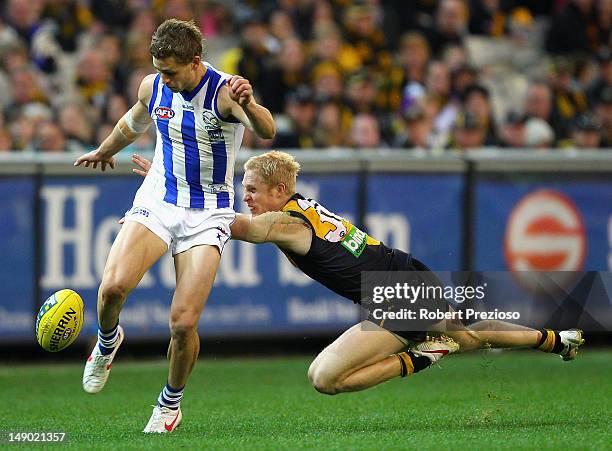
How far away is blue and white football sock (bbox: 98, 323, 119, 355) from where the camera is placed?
291 inches

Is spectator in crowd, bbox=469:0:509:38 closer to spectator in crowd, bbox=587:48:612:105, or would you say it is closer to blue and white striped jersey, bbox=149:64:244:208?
spectator in crowd, bbox=587:48:612:105

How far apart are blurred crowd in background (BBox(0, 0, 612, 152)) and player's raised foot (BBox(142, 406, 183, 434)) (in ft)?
16.3

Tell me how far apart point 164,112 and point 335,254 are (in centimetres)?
131

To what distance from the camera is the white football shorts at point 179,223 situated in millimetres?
7293

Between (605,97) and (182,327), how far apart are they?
28.8 ft

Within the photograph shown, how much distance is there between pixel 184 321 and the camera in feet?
23.2

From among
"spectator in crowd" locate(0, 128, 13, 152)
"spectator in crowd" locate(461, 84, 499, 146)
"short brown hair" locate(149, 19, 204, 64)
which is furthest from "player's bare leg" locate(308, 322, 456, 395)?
"spectator in crowd" locate(461, 84, 499, 146)

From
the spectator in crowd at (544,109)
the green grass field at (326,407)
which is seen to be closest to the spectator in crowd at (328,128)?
the spectator in crowd at (544,109)

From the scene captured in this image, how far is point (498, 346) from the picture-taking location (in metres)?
7.66

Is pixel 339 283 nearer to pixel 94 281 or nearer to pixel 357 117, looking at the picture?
pixel 94 281

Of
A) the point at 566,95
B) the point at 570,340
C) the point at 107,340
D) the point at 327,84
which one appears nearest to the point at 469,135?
the point at 327,84

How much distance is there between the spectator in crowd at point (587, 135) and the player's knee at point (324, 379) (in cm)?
673

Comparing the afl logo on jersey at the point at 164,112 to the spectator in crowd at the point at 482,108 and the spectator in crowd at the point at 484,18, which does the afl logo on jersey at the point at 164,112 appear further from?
the spectator in crowd at the point at 484,18

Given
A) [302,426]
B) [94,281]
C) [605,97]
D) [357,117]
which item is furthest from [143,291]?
[605,97]
